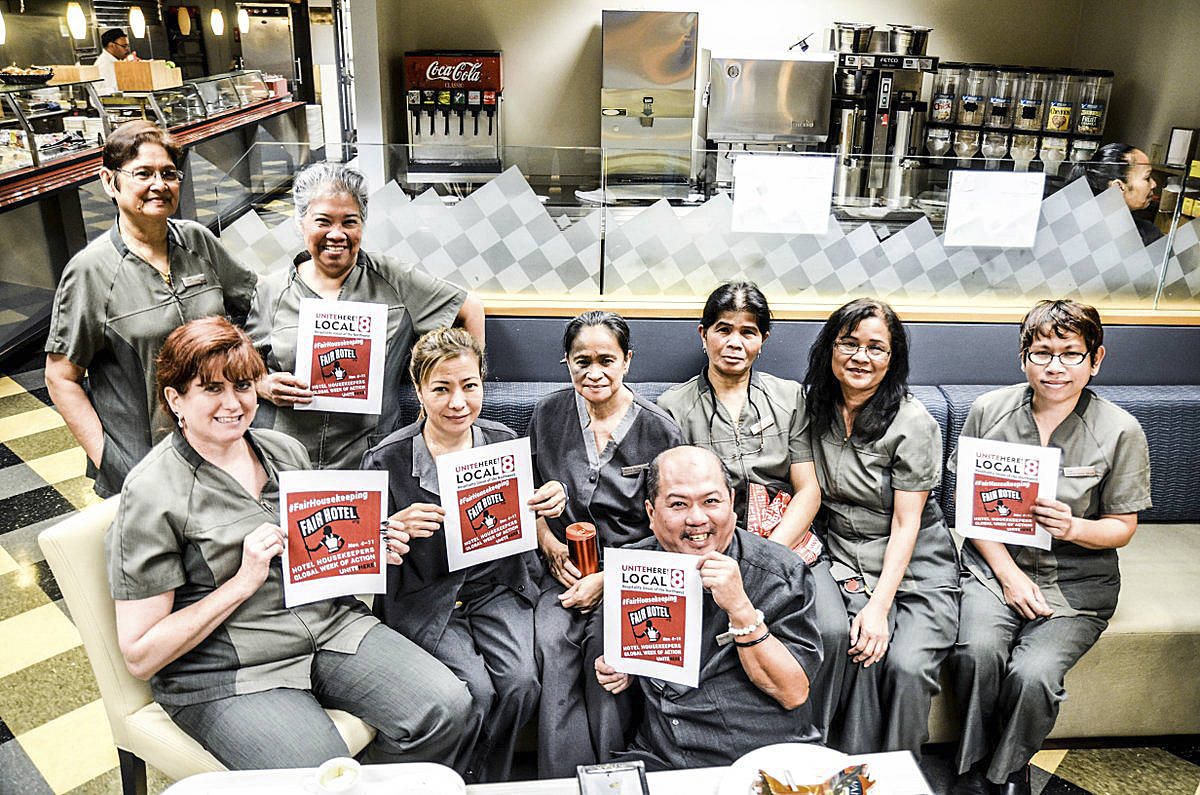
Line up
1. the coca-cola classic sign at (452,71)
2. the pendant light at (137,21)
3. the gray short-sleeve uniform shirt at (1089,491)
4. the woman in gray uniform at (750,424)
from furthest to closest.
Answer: the pendant light at (137,21)
the coca-cola classic sign at (452,71)
the woman in gray uniform at (750,424)
the gray short-sleeve uniform shirt at (1089,491)

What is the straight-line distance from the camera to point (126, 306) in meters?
2.33

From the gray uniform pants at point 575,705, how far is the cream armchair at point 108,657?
0.46 metres

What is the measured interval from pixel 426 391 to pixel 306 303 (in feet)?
1.54

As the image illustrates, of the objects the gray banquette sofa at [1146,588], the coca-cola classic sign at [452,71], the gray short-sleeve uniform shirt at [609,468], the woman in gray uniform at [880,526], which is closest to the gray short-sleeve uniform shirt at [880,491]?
the woman in gray uniform at [880,526]

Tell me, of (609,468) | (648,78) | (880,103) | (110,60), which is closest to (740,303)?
(609,468)

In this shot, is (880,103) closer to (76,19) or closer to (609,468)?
(609,468)

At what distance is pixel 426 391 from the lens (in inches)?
86.6

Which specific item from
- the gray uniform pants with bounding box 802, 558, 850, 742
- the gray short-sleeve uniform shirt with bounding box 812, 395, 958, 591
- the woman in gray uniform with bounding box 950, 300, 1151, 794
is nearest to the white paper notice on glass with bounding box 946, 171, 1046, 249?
the woman in gray uniform with bounding box 950, 300, 1151, 794

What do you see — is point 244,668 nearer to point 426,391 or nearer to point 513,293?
point 426,391

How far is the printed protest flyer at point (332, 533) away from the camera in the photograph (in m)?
1.87

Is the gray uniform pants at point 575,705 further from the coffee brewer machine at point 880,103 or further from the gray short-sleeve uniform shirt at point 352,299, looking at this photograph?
the coffee brewer machine at point 880,103

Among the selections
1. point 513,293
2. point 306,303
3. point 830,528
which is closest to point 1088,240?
point 830,528

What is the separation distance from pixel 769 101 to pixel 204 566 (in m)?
4.76

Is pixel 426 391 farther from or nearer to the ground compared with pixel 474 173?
nearer to the ground
